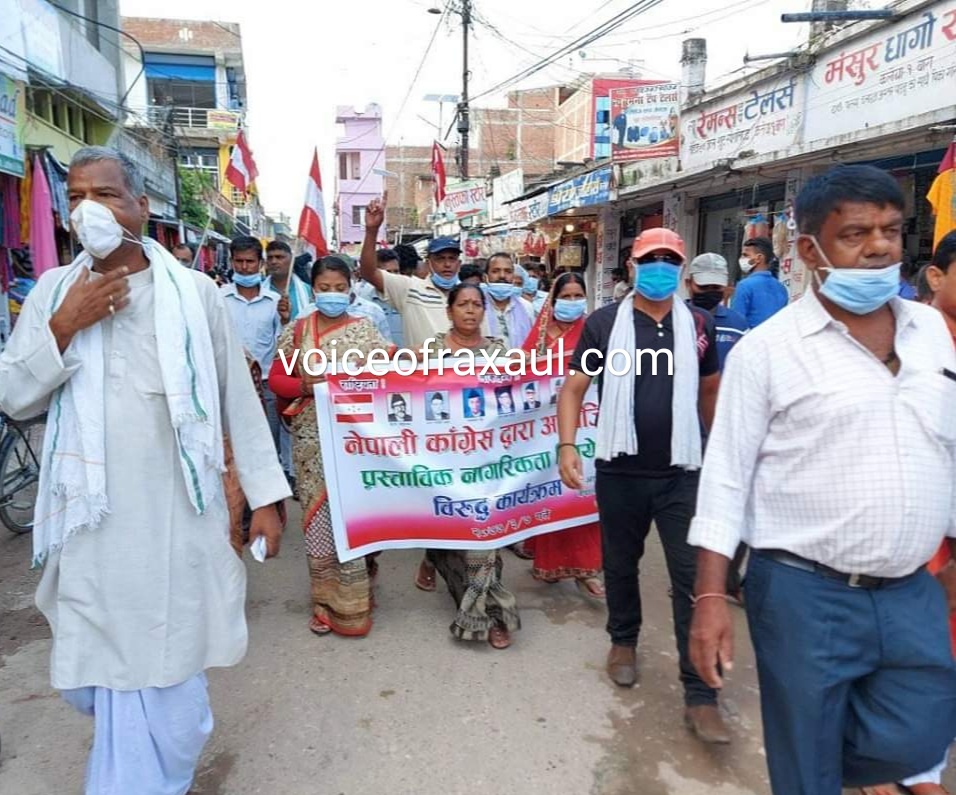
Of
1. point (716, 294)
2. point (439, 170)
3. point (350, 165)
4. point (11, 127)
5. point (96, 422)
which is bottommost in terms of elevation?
point (96, 422)

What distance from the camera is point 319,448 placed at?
372cm

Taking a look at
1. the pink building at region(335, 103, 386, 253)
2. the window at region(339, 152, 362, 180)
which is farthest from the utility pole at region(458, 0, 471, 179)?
the window at region(339, 152, 362, 180)

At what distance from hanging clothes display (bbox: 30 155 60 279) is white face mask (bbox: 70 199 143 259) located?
583 cm

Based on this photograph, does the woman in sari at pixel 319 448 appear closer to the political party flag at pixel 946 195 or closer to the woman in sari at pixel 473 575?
the woman in sari at pixel 473 575

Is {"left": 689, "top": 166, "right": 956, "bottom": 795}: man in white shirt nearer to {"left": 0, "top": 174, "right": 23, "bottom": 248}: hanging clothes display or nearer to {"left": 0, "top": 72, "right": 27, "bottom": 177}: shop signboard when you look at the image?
{"left": 0, "top": 72, "right": 27, "bottom": 177}: shop signboard

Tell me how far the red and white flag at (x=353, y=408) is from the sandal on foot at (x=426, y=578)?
106 cm

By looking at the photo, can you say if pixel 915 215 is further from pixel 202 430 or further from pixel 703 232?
pixel 202 430

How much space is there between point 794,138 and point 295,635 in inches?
334

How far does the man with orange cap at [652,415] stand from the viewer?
2.84 meters

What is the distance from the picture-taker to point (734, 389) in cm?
178

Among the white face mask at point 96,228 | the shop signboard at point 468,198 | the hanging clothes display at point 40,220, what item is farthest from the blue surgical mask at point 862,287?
the shop signboard at point 468,198

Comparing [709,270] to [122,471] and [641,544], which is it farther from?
[122,471]

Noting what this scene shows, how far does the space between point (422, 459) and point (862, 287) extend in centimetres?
244

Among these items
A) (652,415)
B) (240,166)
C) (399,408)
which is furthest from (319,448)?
(240,166)
